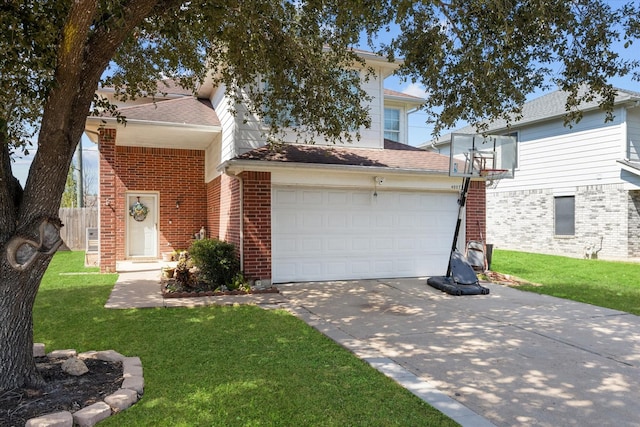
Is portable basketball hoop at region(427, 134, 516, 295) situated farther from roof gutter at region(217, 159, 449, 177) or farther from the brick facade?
the brick facade

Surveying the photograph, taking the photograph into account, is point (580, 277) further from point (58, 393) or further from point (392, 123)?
point (58, 393)

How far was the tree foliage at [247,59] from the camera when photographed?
398 centimetres

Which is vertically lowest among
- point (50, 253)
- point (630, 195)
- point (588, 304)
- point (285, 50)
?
point (588, 304)

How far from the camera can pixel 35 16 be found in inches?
195

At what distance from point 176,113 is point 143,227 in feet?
13.8

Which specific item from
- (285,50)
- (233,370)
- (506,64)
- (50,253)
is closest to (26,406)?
(50,253)

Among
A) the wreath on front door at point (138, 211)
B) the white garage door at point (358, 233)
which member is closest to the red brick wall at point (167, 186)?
the wreath on front door at point (138, 211)

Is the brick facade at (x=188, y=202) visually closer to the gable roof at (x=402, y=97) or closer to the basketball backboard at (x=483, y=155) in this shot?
the basketball backboard at (x=483, y=155)

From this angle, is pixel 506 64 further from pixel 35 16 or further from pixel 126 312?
pixel 126 312

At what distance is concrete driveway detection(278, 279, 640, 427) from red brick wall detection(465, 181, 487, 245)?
2404 millimetres

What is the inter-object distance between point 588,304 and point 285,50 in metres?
6.92

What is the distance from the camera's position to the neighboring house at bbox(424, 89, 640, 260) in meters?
15.2

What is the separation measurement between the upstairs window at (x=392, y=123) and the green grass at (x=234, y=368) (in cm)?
1093

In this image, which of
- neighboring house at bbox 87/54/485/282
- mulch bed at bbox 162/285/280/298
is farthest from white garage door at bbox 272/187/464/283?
mulch bed at bbox 162/285/280/298
